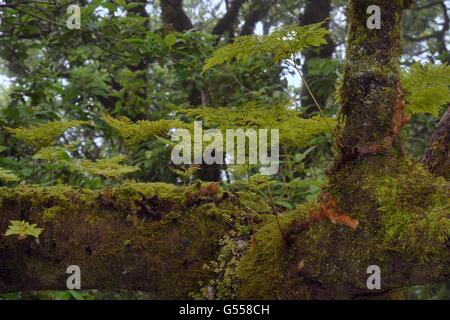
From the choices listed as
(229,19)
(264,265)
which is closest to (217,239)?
(264,265)

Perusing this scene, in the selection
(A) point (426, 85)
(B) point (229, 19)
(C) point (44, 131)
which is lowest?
(C) point (44, 131)

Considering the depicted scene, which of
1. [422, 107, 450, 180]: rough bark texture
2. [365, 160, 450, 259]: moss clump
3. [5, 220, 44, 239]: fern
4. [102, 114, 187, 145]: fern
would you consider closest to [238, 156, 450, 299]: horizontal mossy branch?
[365, 160, 450, 259]: moss clump

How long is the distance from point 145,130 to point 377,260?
1162 mm

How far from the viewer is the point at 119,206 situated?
2180 mm

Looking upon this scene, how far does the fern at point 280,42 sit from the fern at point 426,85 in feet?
1.49

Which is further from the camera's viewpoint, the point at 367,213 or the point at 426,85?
the point at 426,85

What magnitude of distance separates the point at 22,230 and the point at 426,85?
1.81 metres

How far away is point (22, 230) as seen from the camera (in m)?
1.99

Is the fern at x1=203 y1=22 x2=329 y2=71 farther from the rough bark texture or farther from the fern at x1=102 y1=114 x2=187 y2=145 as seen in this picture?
the rough bark texture

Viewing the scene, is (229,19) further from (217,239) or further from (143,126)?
(217,239)

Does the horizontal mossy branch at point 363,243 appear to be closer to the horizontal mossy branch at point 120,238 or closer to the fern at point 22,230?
the horizontal mossy branch at point 120,238

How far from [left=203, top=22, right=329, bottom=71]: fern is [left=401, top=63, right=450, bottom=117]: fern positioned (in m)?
0.45

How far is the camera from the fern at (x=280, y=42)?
191cm
